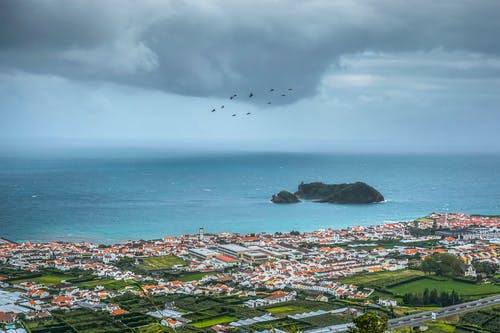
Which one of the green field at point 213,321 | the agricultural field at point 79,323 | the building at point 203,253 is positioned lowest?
the agricultural field at point 79,323

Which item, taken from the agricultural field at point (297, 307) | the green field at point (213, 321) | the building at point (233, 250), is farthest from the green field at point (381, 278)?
the green field at point (213, 321)

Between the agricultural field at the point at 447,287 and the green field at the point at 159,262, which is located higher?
the agricultural field at the point at 447,287

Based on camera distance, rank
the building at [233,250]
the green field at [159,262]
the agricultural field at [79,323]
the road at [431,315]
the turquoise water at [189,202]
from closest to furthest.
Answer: the agricultural field at [79,323]
the road at [431,315]
the green field at [159,262]
the building at [233,250]
the turquoise water at [189,202]

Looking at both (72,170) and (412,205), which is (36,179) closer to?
(72,170)

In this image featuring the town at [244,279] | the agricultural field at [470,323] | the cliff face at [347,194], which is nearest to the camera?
the agricultural field at [470,323]

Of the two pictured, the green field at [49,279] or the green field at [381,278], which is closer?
the green field at [49,279]

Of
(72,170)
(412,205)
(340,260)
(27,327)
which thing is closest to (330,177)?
(412,205)

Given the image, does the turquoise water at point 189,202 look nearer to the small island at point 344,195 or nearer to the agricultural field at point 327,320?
the small island at point 344,195
